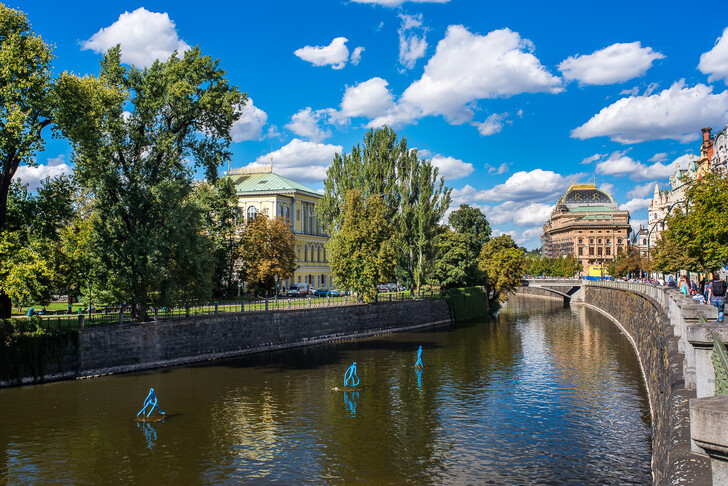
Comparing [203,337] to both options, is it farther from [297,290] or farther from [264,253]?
[297,290]

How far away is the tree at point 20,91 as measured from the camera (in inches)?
1246

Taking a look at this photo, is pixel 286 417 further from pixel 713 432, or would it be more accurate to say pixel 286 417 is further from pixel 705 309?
pixel 713 432

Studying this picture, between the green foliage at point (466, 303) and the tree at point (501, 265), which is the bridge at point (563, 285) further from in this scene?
the green foliage at point (466, 303)

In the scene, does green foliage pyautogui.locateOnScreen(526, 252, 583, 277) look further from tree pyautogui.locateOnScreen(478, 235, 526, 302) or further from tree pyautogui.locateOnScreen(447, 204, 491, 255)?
tree pyautogui.locateOnScreen(478, 235, 526, 302)

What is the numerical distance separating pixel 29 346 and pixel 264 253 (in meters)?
33.4

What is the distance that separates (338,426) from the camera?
2622cm

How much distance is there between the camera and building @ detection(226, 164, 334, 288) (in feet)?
285

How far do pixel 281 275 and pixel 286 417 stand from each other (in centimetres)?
4007

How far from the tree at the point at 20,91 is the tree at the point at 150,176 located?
3821 mm

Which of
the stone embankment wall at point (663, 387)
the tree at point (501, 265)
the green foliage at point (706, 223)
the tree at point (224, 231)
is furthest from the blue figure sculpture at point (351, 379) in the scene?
the tree at point (501, 265)

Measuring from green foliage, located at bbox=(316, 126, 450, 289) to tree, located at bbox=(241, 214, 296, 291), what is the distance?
218 inches

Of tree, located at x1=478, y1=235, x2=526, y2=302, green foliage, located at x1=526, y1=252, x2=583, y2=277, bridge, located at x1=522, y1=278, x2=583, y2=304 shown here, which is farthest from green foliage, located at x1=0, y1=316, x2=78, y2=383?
green foliage, located at x1=526, y1=252, x2=583, y2=277

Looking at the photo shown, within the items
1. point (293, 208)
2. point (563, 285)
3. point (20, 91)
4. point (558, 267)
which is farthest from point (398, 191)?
point (558, 267)

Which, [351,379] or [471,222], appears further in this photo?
[471,222]
